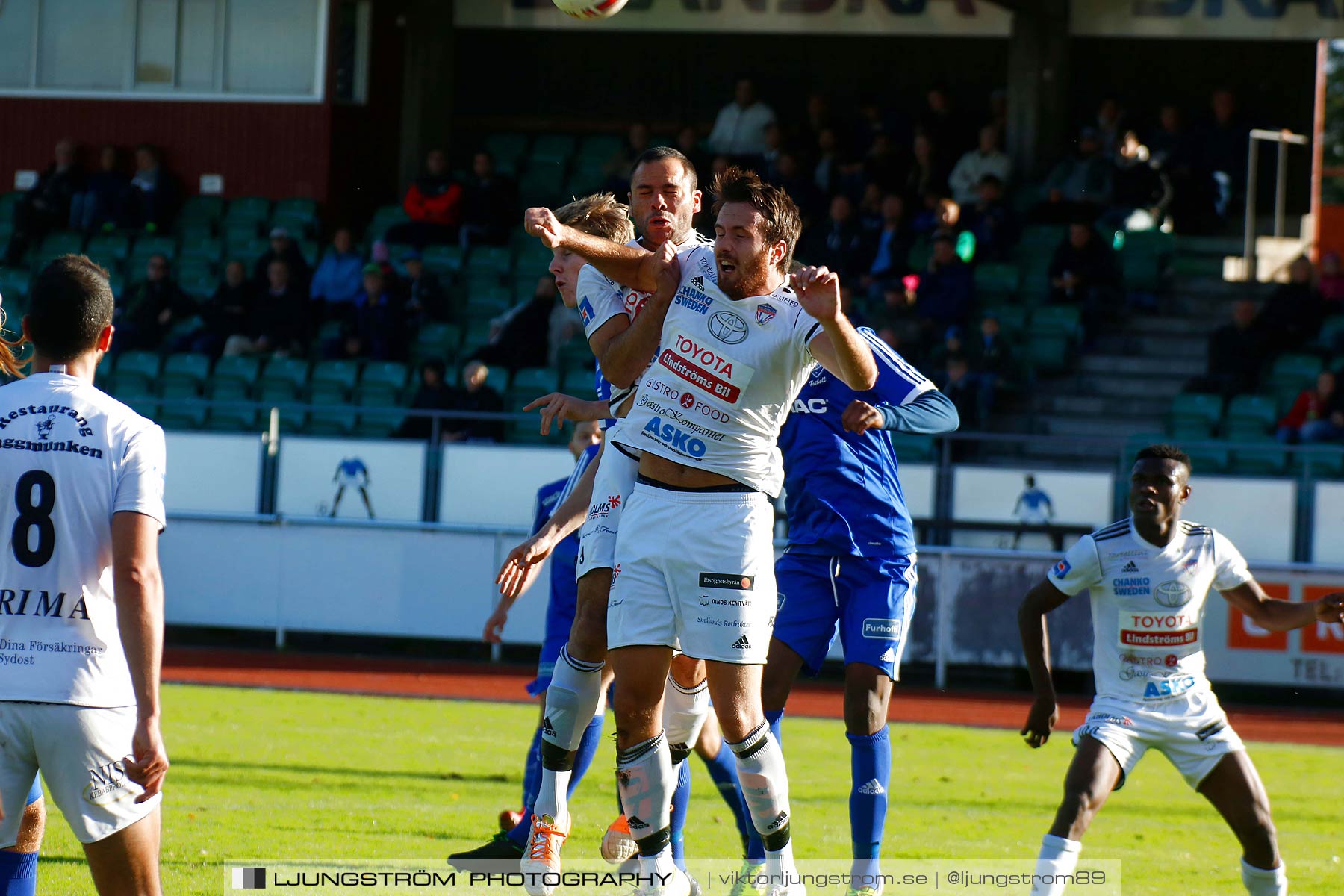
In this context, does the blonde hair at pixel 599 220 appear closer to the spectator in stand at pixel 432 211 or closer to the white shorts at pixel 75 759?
the white shorts at pixel 75 759

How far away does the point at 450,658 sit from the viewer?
15.6 m

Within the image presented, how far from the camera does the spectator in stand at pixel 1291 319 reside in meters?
16.7

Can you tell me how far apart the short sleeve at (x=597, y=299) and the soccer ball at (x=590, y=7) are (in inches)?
78.7

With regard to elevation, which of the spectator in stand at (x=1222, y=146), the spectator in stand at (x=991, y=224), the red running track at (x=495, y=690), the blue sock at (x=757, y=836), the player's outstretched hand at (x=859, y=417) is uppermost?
the spectator in stand at (x=1222, y=146)

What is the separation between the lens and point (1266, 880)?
5.71 metres

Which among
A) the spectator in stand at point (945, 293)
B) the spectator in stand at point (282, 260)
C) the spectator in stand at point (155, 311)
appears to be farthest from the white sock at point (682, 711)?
the spectator in stand at point (155, 311)

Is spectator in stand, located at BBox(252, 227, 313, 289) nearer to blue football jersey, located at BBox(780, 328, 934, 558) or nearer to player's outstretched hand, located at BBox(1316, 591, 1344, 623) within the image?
blue football jersey, located at BBox(780, 328, 934, 558)

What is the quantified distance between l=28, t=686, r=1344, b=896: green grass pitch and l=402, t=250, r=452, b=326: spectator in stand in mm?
6976

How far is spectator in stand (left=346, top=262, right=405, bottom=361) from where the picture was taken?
1853cm

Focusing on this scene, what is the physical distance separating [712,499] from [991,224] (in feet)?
45.6

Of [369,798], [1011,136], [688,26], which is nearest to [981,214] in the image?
[1011,136]

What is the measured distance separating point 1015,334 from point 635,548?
1325 centimetres

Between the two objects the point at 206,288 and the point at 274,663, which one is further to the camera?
the point at 206,288

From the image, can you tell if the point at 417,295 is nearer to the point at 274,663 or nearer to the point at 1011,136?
the point at 274,663
